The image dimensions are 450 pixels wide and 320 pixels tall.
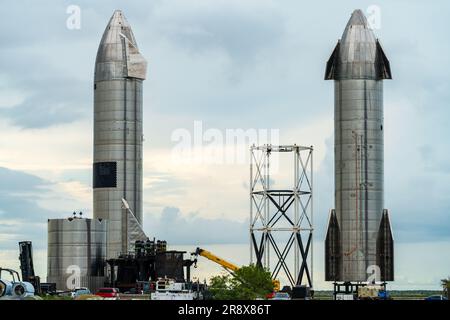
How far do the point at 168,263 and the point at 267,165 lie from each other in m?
22.6

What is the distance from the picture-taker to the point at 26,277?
179 meters

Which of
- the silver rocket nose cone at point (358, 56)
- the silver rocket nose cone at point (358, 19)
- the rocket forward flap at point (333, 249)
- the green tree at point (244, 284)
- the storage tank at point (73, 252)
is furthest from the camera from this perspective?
the rocket forward flap at point (333, 249)

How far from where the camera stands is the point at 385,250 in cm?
19250

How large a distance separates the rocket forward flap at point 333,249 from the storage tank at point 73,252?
116 ft

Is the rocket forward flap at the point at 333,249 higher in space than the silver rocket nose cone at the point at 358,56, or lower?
lower

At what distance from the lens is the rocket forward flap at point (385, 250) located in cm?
19225

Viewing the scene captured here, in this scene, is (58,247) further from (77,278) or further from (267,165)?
(267,165)

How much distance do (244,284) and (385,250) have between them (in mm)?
25855

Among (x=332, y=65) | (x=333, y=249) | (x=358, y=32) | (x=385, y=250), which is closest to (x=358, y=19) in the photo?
(x=358, y=32)

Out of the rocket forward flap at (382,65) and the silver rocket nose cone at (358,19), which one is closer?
the rocket forward flap at (382,65)

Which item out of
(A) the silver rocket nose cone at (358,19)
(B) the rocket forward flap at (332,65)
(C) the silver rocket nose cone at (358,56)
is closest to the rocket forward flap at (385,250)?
(C) the silver rocket nose cone at (358,56)

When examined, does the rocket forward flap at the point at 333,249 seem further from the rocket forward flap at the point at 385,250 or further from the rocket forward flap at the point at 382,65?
the rocket forward flap at the point at 382,65

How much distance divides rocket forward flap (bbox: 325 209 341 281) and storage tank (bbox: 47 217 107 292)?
1390 inches
